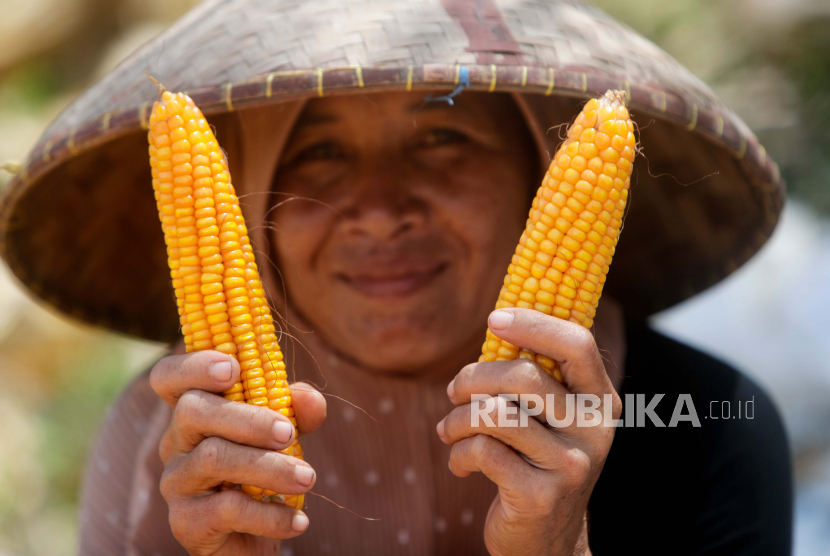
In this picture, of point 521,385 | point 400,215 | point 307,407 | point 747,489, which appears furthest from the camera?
point 747,489

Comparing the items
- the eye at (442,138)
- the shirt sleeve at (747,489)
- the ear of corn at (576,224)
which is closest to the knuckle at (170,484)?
the ear of corn at (576,224)

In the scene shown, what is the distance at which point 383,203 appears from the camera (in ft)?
6.34

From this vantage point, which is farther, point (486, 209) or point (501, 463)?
point (486, 209)

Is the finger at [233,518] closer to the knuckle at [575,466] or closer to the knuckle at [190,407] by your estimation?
the knuckle at [190,407]

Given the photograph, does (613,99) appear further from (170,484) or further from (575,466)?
(170,484)

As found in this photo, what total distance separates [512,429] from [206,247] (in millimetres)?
734

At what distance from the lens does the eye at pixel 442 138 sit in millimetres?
2049

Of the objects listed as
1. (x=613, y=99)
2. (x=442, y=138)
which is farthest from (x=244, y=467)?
(x=442, y=138)

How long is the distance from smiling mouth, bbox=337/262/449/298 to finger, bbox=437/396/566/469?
0.73 metres

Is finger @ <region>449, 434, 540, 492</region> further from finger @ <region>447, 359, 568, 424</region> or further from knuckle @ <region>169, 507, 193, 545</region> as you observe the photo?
knuckle @ <region>169, 507, 193, 545</region>

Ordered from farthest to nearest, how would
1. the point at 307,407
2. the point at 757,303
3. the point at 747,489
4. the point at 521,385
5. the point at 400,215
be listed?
1. the point at 757,303
2. the point at 747,489
3. the point at 400,215
4. the point at 307,407
5. the point at 521,385

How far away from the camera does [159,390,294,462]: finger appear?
133 cm

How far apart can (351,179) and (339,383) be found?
2.61 ft

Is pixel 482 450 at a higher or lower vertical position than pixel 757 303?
lower
